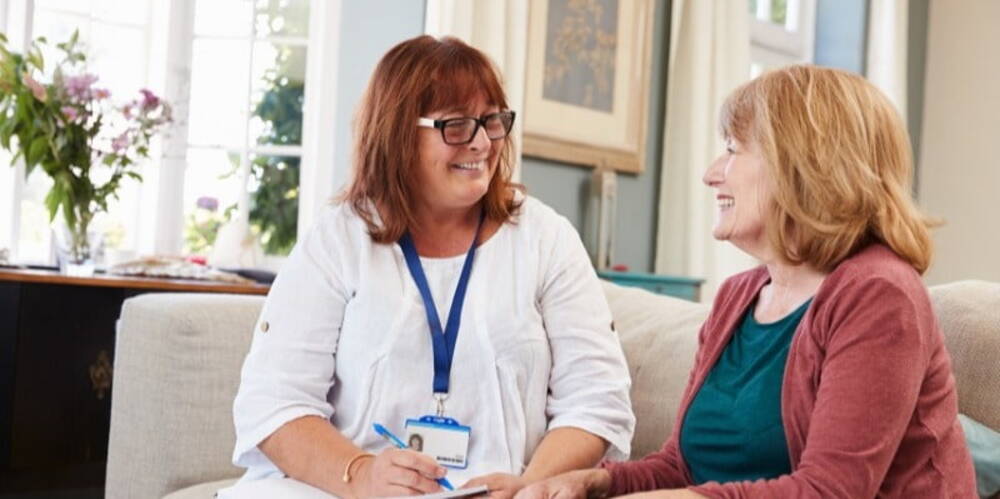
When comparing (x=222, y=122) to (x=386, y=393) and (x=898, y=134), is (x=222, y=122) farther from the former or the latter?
(x=898, y=134)

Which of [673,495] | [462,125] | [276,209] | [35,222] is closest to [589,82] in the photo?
[276,209]

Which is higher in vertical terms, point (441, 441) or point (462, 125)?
point (462, 125)

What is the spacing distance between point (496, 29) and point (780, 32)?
255cm

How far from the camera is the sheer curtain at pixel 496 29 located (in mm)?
4215

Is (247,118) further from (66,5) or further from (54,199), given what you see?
(54,199)

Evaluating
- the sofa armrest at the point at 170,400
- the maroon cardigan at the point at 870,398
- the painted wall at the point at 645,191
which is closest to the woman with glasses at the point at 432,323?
the sofa armrest at the point at 170,400

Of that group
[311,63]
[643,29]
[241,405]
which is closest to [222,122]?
[311,63]

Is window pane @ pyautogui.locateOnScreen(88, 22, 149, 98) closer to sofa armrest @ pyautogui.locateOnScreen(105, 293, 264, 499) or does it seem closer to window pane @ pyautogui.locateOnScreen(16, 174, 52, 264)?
window pane @ pyautogui.locateOnScreen(16, 174, 52, 264)

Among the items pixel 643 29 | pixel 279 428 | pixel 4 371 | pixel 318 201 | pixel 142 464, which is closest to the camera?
pixel 279 428

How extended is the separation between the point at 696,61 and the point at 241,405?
359 centimetres

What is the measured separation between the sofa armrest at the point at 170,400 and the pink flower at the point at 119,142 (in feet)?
4.58

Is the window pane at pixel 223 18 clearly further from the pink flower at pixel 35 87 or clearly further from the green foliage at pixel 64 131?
the pink flower at pixel 35 87

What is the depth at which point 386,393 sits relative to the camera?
2.11 metres

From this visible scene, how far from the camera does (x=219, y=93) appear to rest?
4.50m
